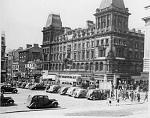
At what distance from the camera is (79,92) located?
465 inches

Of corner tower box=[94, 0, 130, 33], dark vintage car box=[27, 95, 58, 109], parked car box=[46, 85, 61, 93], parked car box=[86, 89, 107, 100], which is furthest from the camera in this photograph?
parked car box=[46, 85, 61, 93]

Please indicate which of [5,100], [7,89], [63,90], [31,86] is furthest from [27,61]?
[63,90]

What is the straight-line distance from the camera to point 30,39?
8289mm

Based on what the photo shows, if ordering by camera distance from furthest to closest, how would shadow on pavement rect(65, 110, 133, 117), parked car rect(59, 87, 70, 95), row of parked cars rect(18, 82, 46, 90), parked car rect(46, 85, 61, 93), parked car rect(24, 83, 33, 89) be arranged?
1. parked car rect(24, 83, 33, 89)
2. parked car rect(59, 87, 70, 95)
3. parked car rect(46, 85, 61, 93)
4. row of parked cars rect(18, 82, 46, 90)
5. shadow on pavement rect(65, 110, 133, 117)

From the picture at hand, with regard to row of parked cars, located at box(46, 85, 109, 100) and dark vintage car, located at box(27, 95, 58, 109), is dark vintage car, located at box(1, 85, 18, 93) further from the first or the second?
row of parked cars, located at box(46, 85, 109, 100)

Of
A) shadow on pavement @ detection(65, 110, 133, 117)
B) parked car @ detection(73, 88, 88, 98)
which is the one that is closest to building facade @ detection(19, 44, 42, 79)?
parked car @ detection(73, 88, 88, 98)

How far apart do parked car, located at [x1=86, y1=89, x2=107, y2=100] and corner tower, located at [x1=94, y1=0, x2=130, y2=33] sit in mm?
2622

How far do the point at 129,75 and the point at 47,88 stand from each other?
3.37 metres

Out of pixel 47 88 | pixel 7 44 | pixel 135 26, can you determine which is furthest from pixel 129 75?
pixel 7 44

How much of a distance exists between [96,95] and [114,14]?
345 cm

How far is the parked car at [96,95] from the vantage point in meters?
10.9

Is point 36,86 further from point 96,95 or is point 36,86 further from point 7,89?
point 96,95

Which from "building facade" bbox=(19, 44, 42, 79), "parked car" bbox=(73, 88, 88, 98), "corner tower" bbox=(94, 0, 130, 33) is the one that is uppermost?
"corner tower" bbox=(94, 0, 130, 33)

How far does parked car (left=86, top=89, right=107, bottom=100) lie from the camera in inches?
430
